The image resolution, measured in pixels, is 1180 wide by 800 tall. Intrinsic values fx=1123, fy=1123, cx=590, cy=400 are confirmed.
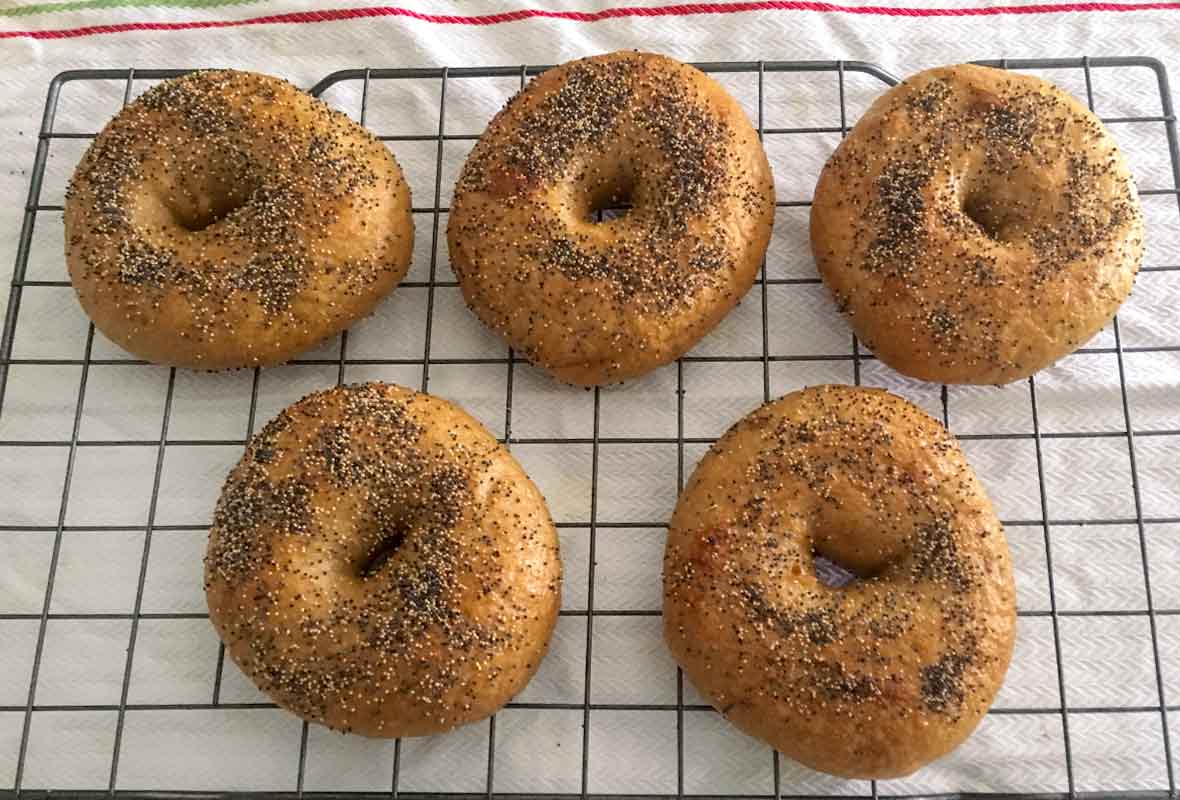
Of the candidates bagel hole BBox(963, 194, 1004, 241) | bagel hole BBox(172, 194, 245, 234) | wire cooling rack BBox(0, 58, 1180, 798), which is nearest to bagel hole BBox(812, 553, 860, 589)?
wire cooling rack BBox(0, 58, 1180, 798)

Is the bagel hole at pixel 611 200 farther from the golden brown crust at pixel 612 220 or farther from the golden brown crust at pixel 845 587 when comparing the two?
the golden brown crust at pixel 845 587

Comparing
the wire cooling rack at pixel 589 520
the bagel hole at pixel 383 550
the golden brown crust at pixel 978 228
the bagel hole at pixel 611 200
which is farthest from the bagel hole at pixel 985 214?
the bagel hole at pixel 383 550

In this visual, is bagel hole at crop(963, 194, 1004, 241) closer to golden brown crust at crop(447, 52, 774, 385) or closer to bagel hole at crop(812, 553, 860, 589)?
golden brown crust at crop(447, 52, 774, 385)

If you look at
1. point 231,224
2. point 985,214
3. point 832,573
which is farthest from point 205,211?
point 985,214

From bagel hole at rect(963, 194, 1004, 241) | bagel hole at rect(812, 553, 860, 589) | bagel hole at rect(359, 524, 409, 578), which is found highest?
bagel hole at rect(963, 194, 1004, 241)

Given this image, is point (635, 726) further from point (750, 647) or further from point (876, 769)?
point (876, 769)

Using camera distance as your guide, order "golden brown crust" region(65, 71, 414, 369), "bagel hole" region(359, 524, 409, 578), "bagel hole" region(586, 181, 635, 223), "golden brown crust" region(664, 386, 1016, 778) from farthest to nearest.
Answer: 1. "bagel hole" region(586, 181, 635, 223)
2. "golden brown crust" region(65, 71, 414, 369)
3. "bagel hole" region(359, 524, 409, 578)
4. "golden brown crust" region(664, 386, 1016, 778)

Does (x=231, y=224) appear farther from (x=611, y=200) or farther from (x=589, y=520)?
(x=589, y=520)
